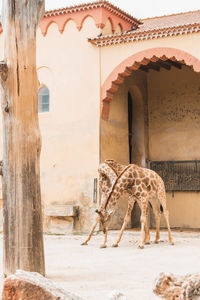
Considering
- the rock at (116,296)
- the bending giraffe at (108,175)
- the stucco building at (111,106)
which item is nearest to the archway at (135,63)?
the stucco building at (111,106)

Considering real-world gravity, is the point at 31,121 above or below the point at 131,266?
above

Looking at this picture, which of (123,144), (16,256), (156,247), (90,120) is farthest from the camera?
(123,144)

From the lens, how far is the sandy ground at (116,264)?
21.3 ft

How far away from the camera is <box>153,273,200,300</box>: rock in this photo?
16.1ft

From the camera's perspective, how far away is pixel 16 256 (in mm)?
6586

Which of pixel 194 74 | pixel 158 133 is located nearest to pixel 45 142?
pixel 158 133

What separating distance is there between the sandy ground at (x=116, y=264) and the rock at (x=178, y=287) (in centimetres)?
38

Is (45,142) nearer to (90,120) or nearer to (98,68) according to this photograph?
(90,120)

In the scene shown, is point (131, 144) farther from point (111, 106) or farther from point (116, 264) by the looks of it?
point (116, 264)

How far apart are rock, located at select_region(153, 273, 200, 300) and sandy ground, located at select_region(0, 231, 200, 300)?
1.26 feet

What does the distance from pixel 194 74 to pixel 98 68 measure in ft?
10.6

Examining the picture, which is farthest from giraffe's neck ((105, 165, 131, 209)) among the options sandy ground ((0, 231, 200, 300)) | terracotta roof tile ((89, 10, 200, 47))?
terracotta roof tile ((89, 10, 200, 47))

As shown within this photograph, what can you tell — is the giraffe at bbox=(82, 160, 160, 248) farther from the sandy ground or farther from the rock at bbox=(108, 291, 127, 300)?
the rock at bbox=(108, 291, 127, 300)

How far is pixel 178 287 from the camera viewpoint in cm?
520
